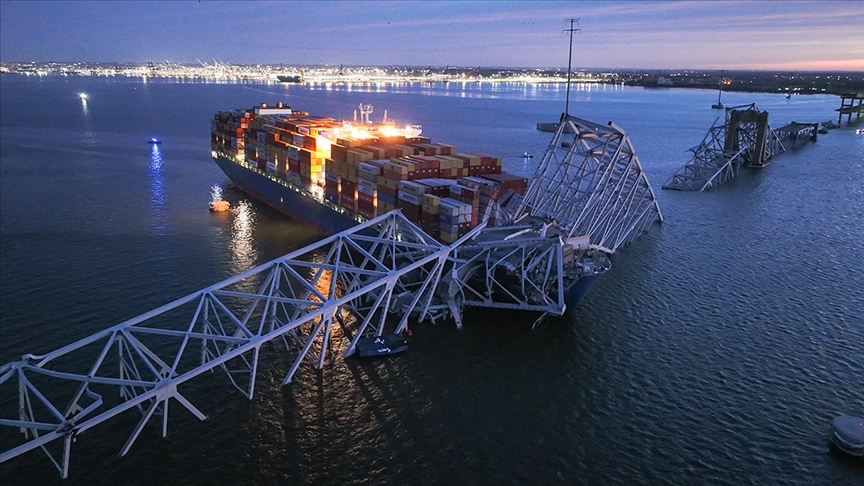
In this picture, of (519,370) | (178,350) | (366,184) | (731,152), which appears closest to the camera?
(519,370)

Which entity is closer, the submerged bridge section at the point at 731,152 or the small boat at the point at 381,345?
the small boat at the point at 381,345

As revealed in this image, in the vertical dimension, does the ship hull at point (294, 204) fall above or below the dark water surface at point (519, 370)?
above

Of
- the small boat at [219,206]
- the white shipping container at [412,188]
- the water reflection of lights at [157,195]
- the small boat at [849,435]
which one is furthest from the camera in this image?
the small boat at [219,206]

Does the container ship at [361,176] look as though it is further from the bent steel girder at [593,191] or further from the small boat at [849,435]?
the small boat at [849,435]

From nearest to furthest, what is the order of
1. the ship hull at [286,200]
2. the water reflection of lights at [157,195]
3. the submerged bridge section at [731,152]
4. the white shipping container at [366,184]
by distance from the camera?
the white shipping container at [366,184] < the ship hull at [286,200] < the water reflection of lights at [157,195] < the submerged bridge section at [731,152]

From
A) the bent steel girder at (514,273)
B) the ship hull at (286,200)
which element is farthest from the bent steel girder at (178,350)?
the ship hull at (286,200)

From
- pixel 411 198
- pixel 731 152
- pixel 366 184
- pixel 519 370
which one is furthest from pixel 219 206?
pixel 731 152

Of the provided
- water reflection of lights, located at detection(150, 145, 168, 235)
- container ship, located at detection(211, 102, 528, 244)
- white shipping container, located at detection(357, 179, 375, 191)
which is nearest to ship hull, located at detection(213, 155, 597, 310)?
container ship, located at detection(211, 102, 528, 244)

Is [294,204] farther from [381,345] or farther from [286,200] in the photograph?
[381,345]
